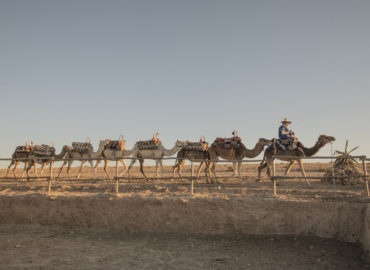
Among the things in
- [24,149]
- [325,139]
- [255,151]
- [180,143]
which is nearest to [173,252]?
[255,151]

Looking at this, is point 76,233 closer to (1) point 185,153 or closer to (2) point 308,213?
(2) point 308,213

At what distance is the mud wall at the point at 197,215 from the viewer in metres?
7.57

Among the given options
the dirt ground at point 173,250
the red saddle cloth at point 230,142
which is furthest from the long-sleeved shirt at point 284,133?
the dirt ground at point 173,250

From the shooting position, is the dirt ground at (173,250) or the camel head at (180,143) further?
the camel head at (180,143)

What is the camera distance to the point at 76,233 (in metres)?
8.69

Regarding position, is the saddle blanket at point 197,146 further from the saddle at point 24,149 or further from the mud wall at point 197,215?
the saddle at point 24,149

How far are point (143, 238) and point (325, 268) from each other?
4267mm

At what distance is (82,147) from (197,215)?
10510 millimetres

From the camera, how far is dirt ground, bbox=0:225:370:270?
6367 mm

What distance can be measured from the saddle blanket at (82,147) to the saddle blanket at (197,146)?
5.55m

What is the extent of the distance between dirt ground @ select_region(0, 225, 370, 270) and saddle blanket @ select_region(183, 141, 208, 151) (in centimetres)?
655

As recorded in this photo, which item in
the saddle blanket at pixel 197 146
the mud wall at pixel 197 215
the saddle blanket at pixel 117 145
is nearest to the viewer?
the mud wall at pixel 197 215

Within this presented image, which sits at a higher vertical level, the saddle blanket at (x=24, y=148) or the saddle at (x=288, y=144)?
the saddle at (x=288, y=144)

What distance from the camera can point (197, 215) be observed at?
8.30 meters
